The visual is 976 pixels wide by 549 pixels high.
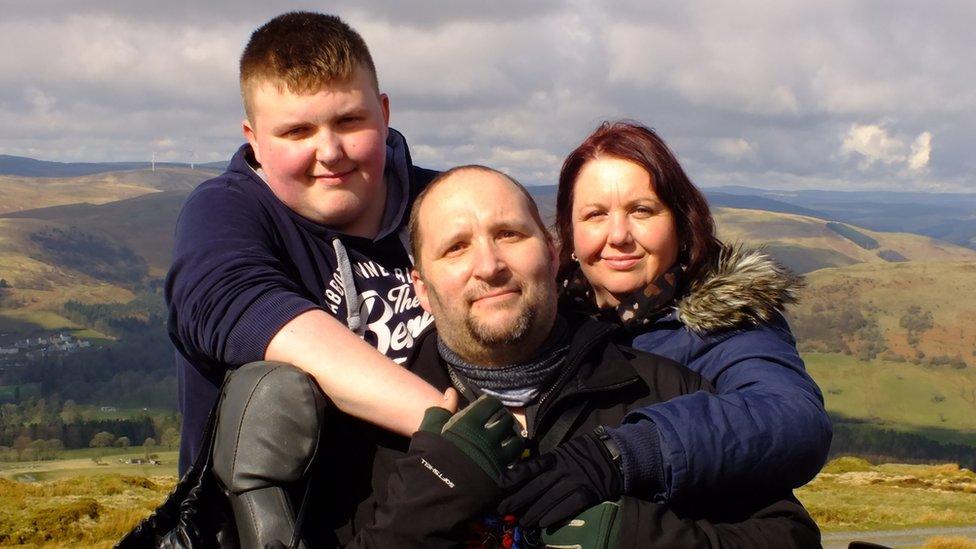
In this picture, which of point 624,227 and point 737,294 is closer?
point 737,294

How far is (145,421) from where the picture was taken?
176 meters

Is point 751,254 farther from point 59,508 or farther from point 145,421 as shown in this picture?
point 145,421

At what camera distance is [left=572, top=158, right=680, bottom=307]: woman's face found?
5.39 m

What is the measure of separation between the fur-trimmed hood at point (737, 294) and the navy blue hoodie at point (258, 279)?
5.26 feet

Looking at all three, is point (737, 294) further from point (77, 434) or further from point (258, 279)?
point (77, 434)

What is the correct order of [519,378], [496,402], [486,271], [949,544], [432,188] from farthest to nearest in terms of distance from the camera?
1. [949,544]
2. [432,188]
3. [519,378]
4. [486,271]
5. [496,402]

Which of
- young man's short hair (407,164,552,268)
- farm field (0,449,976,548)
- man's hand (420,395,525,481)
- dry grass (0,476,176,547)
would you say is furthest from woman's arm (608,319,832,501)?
farm field (0,449,976,548)

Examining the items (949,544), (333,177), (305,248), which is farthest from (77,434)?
(333,177)

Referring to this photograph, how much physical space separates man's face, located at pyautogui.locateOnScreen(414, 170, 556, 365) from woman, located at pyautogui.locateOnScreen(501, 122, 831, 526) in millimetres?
692

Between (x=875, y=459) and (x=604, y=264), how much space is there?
168900 millimetres

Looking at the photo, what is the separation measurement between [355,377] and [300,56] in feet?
6.24

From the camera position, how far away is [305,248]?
5082mm

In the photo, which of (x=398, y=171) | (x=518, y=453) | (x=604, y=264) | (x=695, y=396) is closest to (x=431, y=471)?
(x=518, y=453)

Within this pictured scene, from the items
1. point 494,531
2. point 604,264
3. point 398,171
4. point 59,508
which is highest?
point 398,171
